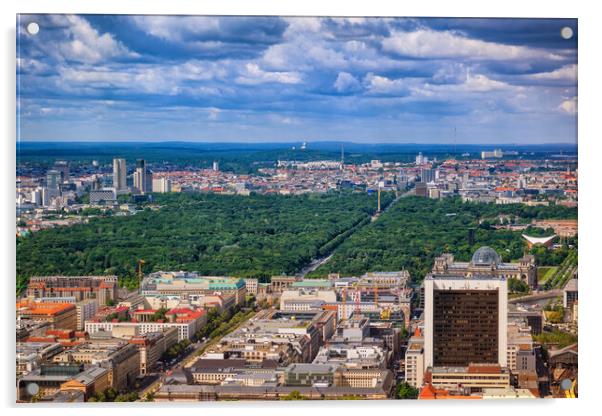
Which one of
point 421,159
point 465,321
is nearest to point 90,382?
point 465,321

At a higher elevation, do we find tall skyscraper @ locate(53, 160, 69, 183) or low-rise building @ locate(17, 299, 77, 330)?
tall skyscraper @ locate(53, 160, 69, 183)

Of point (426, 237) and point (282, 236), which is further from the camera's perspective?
point (282, 236)

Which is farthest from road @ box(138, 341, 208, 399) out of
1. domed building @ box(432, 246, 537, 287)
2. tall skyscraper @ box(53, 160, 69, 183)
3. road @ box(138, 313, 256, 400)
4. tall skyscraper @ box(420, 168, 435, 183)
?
tall skyscraper @ box(420, 168, 435, 183)

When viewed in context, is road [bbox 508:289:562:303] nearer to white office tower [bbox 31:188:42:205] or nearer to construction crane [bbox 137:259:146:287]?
construction crane [bbox 137:259:146:287]

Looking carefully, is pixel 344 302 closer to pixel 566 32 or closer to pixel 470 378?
pixel 470 378

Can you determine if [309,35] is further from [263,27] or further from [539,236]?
[539,236]
